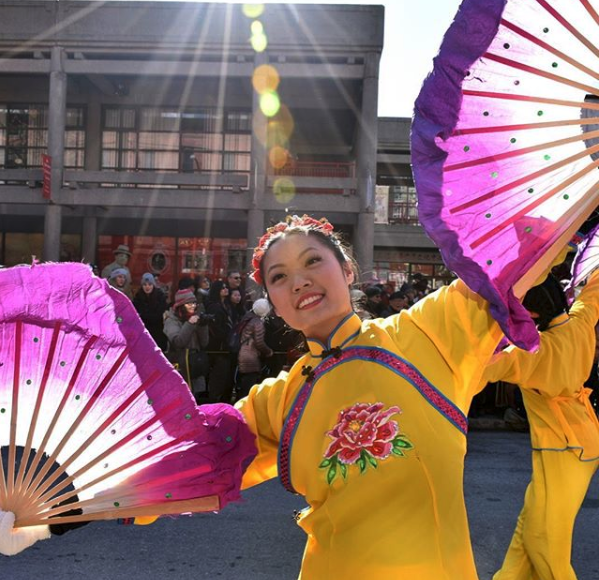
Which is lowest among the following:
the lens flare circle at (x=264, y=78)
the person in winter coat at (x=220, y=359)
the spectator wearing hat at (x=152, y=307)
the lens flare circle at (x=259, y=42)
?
the person in winter coat at (x=220, y=359)

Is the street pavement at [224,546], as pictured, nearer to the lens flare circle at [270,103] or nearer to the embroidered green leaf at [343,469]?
the embroidered green leaf at [343,469]

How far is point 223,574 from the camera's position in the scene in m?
3.84

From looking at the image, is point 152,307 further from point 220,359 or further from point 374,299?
point 374,299

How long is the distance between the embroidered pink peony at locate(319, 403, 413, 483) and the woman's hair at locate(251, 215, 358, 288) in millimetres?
456

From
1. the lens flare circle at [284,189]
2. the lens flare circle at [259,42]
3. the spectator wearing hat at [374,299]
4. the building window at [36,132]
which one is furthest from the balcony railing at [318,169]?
the spectator wearing hat at [374,299]

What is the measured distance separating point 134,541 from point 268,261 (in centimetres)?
323

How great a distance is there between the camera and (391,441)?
5.01 feet

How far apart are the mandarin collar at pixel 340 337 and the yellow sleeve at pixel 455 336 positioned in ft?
0.36

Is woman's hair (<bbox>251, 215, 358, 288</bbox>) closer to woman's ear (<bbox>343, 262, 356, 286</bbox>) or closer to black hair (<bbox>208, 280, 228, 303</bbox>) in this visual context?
woman's ear (<bbox>343, 262, 356, 286</bbox>)

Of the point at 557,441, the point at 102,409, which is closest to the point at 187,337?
the point at 557,441

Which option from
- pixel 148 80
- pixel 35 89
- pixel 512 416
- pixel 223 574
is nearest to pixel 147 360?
pixel 223 574

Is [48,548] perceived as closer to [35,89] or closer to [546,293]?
[546,293]

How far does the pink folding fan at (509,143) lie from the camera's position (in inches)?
54.1

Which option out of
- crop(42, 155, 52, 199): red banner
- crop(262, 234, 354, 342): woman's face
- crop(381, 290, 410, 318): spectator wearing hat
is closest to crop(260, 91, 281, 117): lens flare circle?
crop(42, 155, 52, 199): red banner
